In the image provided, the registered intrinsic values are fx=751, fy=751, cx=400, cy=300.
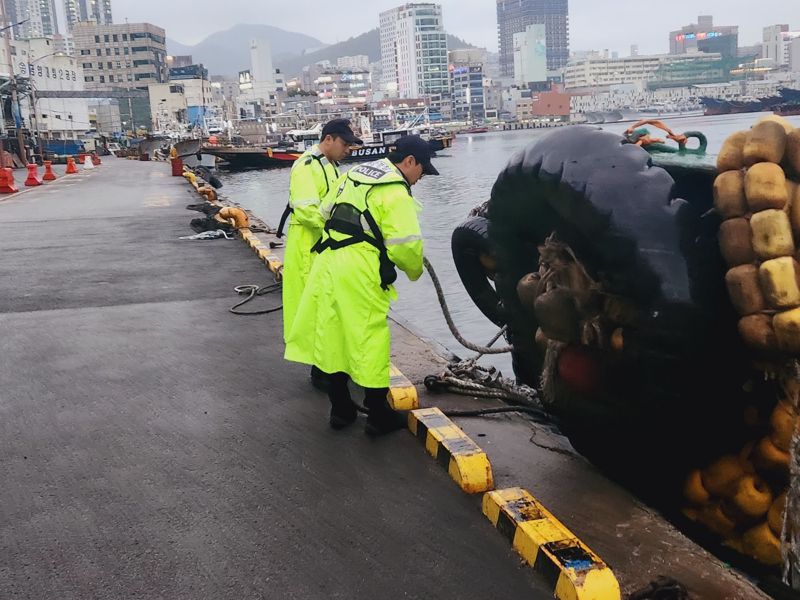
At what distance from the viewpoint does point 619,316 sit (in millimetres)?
3262

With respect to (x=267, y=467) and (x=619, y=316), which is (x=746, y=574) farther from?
(x=267, y=467)

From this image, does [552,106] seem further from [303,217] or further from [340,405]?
[340,405]

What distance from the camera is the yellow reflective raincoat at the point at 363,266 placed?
156 inches

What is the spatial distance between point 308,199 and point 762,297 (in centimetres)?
303

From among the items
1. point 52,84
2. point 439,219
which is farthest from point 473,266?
point 52,84

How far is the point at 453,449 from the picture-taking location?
3.75m

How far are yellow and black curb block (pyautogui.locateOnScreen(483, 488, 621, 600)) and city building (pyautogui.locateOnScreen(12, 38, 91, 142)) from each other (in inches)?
2766

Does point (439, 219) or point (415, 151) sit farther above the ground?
A: point (415, 151)

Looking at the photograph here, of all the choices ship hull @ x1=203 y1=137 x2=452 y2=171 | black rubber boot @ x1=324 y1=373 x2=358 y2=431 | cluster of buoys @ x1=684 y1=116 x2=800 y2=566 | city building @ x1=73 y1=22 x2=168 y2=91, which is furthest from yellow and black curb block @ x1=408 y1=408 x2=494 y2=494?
city building @ x1=73 y1=22 x2=168 y2=91

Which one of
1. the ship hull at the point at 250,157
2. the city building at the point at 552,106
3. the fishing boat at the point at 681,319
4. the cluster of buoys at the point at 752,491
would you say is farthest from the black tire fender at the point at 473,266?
the city building at the point at 552,106

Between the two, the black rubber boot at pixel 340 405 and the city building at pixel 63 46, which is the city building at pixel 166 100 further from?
the black rubber boot at pixel 340 405

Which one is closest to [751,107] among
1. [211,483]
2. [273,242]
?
[273,242]

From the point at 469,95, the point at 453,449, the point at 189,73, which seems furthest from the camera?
the point at 469,95

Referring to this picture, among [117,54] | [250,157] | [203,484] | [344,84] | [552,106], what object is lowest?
[203,484]
